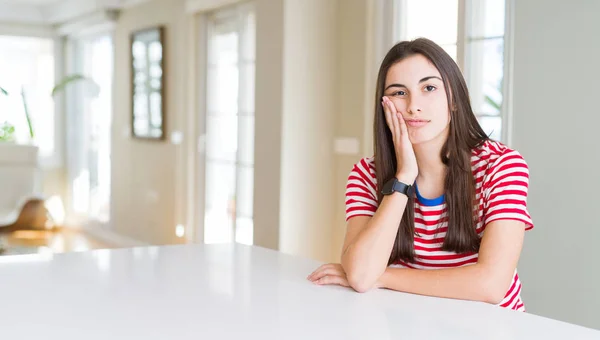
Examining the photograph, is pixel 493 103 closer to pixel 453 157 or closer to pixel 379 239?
pixel 453 157

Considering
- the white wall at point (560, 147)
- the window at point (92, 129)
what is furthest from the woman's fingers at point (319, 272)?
the window at point (92, 129)

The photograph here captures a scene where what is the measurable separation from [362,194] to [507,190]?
0.40 m

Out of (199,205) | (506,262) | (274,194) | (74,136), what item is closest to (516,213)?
(506,262)

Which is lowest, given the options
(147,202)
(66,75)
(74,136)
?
(147,202)

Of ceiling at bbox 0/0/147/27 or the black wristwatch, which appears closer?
the black wristwatch

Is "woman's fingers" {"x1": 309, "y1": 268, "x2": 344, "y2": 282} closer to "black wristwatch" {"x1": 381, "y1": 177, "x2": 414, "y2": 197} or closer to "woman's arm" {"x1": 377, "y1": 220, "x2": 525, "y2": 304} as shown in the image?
"woman's arm" {"x1": 377, "y1": 220, "x2": 525, "y2": 304}

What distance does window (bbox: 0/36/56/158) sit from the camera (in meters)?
8.45

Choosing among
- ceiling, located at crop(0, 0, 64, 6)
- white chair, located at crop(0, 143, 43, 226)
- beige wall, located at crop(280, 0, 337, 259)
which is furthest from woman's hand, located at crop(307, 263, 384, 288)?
ceiling, located at crop(0, 0, 64, 6)

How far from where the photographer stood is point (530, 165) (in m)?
3.17

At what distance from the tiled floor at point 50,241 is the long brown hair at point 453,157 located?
5.23 metres

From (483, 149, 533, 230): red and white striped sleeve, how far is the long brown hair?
5cm

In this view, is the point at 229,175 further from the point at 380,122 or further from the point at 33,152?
the point at 380,122

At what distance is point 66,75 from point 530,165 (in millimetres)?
6579

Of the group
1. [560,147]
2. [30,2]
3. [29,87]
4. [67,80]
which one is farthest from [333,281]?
[29,87]
